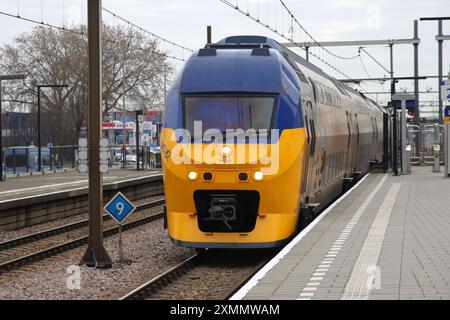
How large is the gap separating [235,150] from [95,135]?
258 centimetres

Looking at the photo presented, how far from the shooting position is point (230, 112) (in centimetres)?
1417

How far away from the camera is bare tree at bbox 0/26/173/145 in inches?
2559

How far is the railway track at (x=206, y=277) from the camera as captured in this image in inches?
479

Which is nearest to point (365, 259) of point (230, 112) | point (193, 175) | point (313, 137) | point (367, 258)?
point (367, 258)

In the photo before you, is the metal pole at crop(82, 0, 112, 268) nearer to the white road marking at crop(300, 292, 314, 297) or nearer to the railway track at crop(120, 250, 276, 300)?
the railway track at crop(120, 250, 276, 300)

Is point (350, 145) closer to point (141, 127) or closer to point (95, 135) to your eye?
point (95, 135)

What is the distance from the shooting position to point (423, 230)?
16.1 metres

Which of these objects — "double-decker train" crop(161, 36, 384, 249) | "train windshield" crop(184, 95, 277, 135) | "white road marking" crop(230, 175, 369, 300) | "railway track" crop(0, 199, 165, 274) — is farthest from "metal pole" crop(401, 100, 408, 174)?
"train windshield" crop(184, 95, 277, 135)

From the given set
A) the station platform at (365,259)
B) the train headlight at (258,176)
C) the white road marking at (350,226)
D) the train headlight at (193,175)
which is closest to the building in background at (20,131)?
the white road marking at (350,226)

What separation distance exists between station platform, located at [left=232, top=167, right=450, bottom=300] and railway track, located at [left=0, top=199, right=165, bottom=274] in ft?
16.4
